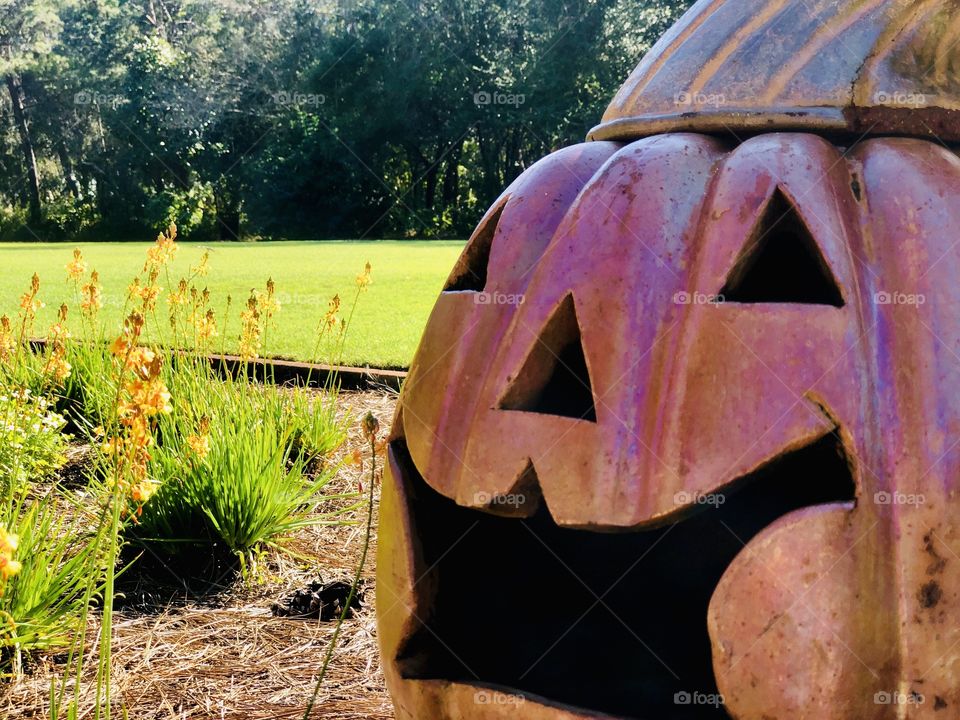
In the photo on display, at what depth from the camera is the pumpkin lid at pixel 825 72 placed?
138cm

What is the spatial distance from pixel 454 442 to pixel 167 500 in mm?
2210

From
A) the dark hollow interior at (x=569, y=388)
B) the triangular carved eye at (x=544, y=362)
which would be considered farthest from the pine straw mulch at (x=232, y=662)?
the triangular carved eye at (x=544, y=362)

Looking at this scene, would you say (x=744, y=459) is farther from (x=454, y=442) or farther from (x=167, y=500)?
(x=167, y=500)

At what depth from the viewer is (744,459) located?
1.20 metres

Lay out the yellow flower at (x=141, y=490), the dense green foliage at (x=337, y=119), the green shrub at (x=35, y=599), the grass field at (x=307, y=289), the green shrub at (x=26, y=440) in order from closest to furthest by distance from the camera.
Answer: the yellow flower at (x=141, y=490), the green shrub at (x=35, y=599), the green shrub at (x=26, y=440), the grass field at (x=307, y=289), the dense green foliage at (x=337, y=119)

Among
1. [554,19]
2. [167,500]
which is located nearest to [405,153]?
[554,19]
